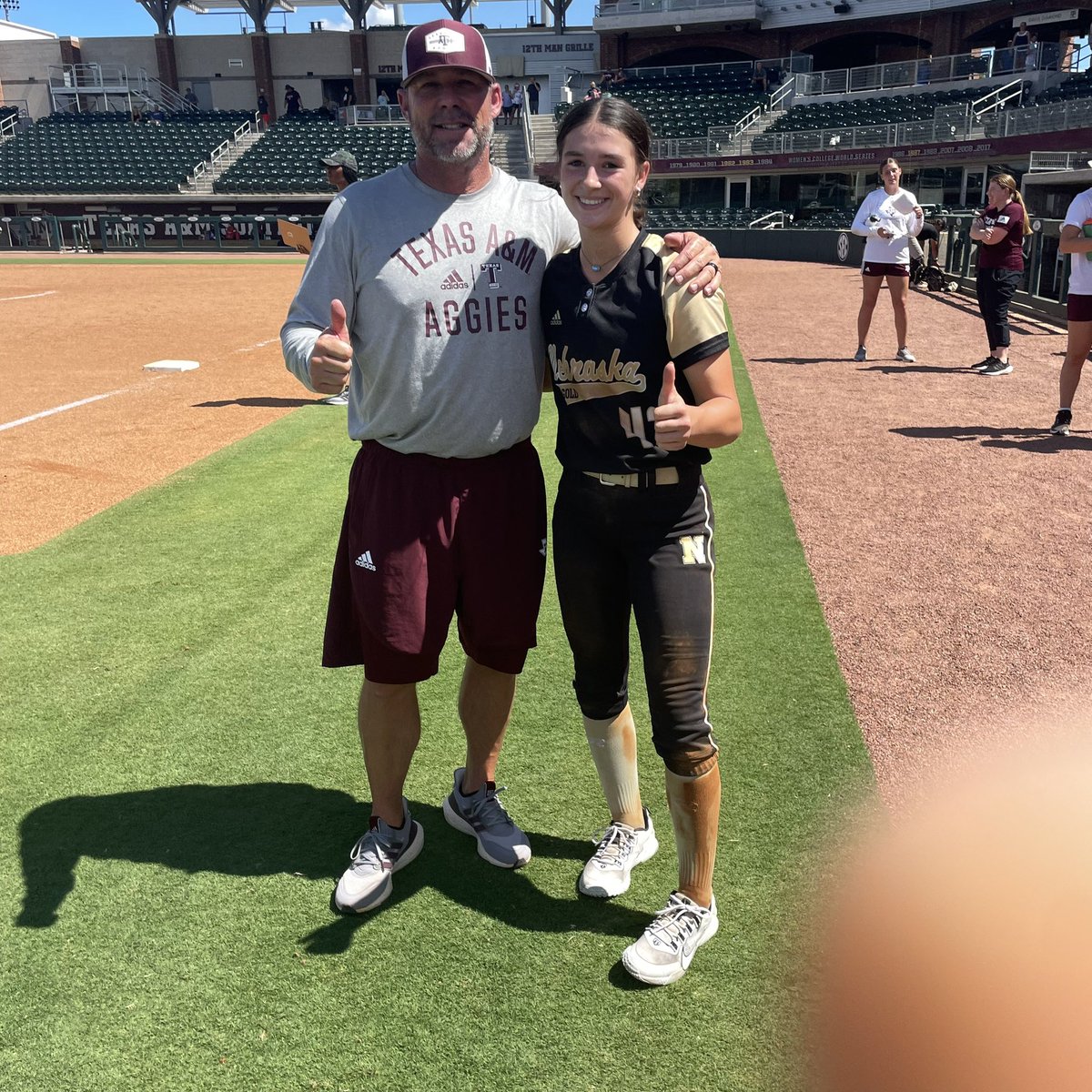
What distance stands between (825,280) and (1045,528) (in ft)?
59.9

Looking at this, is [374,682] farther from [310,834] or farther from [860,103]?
[860,103]

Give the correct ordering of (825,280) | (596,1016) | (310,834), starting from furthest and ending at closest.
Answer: (825,280) → (310,834) → (596,1016)

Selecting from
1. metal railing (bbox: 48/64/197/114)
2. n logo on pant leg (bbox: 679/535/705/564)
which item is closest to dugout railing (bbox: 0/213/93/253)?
metal railing (bbox: 48/64/197/114)

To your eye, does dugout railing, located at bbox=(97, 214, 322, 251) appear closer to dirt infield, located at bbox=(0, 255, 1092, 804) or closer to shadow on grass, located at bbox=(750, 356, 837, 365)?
dirt infield, located at bbox=(0, 255, 1092, 804)

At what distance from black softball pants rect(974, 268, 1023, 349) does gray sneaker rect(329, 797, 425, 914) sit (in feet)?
29.6

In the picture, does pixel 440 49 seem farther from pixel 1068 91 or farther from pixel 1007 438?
pixel 1068 91

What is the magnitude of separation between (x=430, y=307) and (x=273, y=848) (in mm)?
1651

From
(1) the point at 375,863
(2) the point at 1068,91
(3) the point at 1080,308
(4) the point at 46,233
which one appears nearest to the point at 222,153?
(4) the point at 46,233

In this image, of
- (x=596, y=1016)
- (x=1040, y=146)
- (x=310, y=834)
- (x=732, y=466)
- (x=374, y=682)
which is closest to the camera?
(x=596, y=1016)

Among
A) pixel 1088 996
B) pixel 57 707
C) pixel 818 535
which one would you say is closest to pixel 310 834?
pixel 57 707

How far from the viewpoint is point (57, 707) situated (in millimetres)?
3727

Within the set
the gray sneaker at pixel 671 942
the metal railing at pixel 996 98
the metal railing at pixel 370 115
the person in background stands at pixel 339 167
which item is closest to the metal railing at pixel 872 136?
the metal railing at pixel 996 98

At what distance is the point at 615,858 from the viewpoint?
279 centimetres

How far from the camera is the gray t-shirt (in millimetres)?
2514
